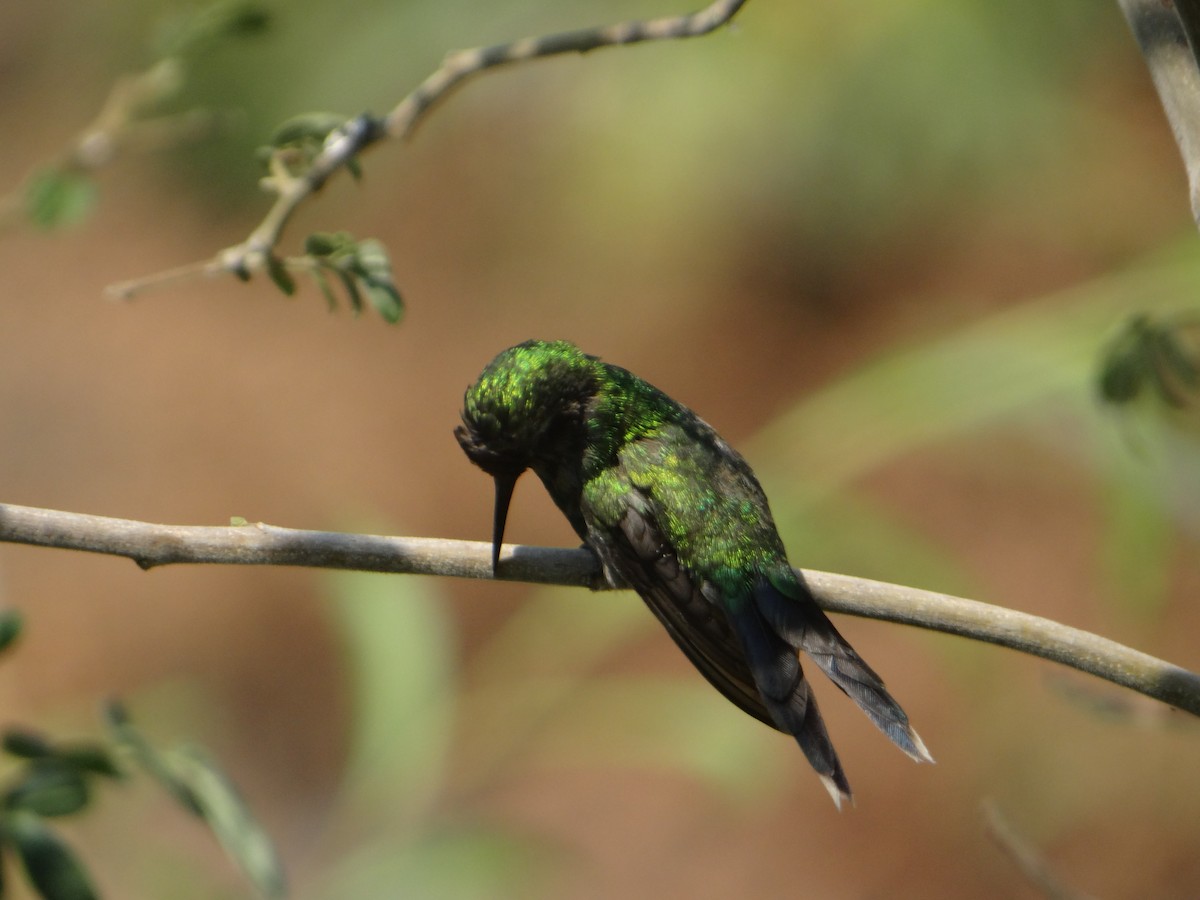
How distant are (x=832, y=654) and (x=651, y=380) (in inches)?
278

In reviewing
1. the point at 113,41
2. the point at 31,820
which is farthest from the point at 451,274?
the point at 31,820

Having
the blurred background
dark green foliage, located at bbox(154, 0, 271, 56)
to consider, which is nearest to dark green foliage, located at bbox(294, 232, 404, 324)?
dark green foliage, located at bbox(154, 0, 271, 56)

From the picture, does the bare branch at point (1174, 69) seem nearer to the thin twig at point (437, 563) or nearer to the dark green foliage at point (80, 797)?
the thin twig at point (437, 563)

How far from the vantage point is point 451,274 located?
10.7 metres

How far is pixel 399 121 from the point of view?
225 cm

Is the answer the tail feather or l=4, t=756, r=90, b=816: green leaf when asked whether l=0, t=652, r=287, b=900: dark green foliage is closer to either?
l=4, t=756, r=90, b=816: green leaf

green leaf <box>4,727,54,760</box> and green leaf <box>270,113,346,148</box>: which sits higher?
green leaf <box>270,113,346,148</box>

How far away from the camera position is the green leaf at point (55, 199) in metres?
2.55

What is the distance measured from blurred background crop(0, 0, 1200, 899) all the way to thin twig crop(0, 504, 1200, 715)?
1117mm

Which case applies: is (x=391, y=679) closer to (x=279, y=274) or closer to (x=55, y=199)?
(x=55, y=199)

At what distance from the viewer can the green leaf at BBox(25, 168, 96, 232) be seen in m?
2.55

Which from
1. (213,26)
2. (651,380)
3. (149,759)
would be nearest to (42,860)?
(149,759)

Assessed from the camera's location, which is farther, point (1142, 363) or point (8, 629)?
point (1142, 363)

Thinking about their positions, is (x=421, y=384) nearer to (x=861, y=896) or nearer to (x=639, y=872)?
(x=639, y=872)
